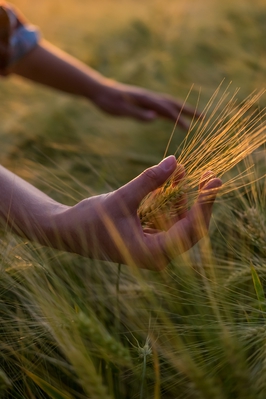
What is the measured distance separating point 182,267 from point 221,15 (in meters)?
1.59

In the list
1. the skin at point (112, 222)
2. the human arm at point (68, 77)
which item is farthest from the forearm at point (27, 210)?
the human arm at point (68, 77)

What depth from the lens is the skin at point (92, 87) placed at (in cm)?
129

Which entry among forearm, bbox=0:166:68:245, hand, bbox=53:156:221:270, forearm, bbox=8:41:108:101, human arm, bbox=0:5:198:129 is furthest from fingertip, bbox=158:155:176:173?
forearm, bbox=8:41:108:101

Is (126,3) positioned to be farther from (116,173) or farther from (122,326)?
(122,326)

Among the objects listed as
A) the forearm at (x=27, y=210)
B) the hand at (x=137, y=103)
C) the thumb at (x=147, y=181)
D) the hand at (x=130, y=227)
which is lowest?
the hand at (x=137, y=103)

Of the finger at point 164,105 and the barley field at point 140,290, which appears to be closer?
the barley field at point 140,290

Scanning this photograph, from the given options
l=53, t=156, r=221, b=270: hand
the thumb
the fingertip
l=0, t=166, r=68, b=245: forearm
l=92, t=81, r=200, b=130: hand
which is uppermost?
the fingertip

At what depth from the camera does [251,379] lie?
0.53 meters

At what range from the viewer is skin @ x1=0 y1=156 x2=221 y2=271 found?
0.57m

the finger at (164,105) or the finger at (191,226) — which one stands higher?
the finger at (191,226)

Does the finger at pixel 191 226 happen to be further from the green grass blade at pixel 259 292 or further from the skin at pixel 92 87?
the skin at pixel 92 87

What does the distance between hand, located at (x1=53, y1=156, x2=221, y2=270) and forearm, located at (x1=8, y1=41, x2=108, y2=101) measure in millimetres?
797

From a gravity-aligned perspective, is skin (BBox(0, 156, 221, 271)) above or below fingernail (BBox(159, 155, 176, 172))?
below

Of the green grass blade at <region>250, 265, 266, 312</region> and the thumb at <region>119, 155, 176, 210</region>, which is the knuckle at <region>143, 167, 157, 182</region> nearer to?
the thumb at <region>119, 155, 176, 210</region>
